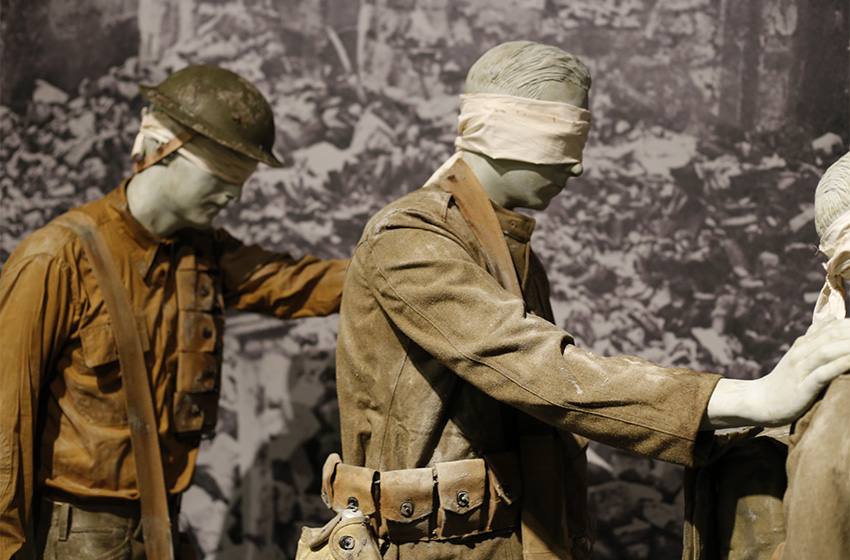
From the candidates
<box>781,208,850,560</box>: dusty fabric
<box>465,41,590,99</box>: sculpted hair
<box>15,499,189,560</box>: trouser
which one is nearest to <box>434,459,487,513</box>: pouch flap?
<box>781,208,850,560</box>: dusty fabric

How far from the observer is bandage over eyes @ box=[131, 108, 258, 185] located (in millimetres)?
3012

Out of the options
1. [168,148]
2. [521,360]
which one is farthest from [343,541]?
[168,148]

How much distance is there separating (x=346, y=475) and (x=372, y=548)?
23 centimetres

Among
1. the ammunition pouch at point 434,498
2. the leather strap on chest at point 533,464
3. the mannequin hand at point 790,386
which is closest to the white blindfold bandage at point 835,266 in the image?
the mannequin hand at point 790,386

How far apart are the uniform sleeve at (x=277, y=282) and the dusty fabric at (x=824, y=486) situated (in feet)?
→ 6.28

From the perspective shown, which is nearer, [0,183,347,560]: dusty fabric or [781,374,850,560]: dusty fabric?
[781,374,850,560]: dusty fabric

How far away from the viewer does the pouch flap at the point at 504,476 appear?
7.22 ft

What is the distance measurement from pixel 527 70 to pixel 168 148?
48.8 inches

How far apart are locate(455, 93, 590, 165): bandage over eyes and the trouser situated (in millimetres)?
1567

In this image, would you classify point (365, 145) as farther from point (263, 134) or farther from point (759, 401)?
point (759, 401)

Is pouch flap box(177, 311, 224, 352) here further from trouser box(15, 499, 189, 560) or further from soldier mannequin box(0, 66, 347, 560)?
trouser box(15, 499, 189, 560)

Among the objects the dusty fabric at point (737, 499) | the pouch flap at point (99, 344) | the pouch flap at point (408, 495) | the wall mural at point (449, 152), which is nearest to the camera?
the dusty fabric at point (737, 499)

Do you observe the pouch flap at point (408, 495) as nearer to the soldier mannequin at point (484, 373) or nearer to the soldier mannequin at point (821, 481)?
the soldier mannequin at point (484, 373)

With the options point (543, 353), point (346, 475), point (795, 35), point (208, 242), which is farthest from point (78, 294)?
point (795, 35)
